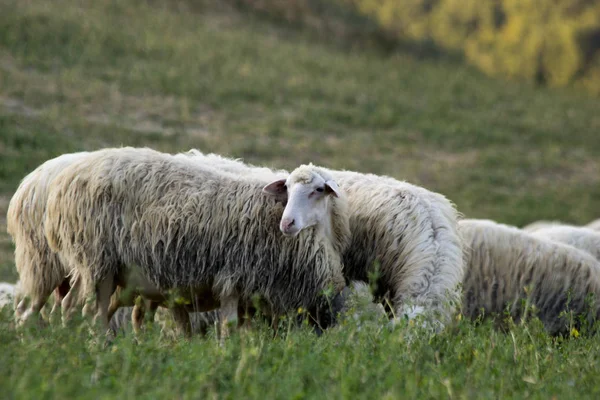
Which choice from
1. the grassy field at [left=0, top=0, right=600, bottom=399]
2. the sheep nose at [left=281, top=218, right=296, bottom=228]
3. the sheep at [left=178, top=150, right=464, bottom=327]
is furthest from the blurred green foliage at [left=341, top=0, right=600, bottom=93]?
the sheep nose at [left=281, top=218, right=296, bottom=228]

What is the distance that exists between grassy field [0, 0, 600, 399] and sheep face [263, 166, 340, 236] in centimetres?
128

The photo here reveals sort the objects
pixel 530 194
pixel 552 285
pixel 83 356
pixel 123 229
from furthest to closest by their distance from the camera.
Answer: pixel 530 194
pixel 552 285
pixel 123 229
pixel 83 356

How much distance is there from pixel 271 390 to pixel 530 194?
52.9ft

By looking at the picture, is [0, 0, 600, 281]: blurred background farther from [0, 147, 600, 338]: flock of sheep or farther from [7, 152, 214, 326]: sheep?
[0, 147, 600, 338]: flock of sheep

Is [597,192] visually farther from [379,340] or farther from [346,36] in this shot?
[379,340]

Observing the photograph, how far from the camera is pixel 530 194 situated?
19.0 metres

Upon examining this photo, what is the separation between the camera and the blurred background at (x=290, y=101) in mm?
17188

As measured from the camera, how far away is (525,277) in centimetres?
813

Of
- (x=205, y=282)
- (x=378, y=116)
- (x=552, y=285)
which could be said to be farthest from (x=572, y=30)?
(x=205, y=282)

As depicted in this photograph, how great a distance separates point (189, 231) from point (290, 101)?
15440mm

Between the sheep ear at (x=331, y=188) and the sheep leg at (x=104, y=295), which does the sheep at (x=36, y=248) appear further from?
the sheep ear at (x=331, y=188)

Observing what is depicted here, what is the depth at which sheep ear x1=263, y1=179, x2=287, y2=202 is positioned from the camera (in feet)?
21.4

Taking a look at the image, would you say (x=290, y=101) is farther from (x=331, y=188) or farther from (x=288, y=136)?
(x=331, y=188)

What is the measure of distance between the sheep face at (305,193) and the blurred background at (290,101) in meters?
5.13
